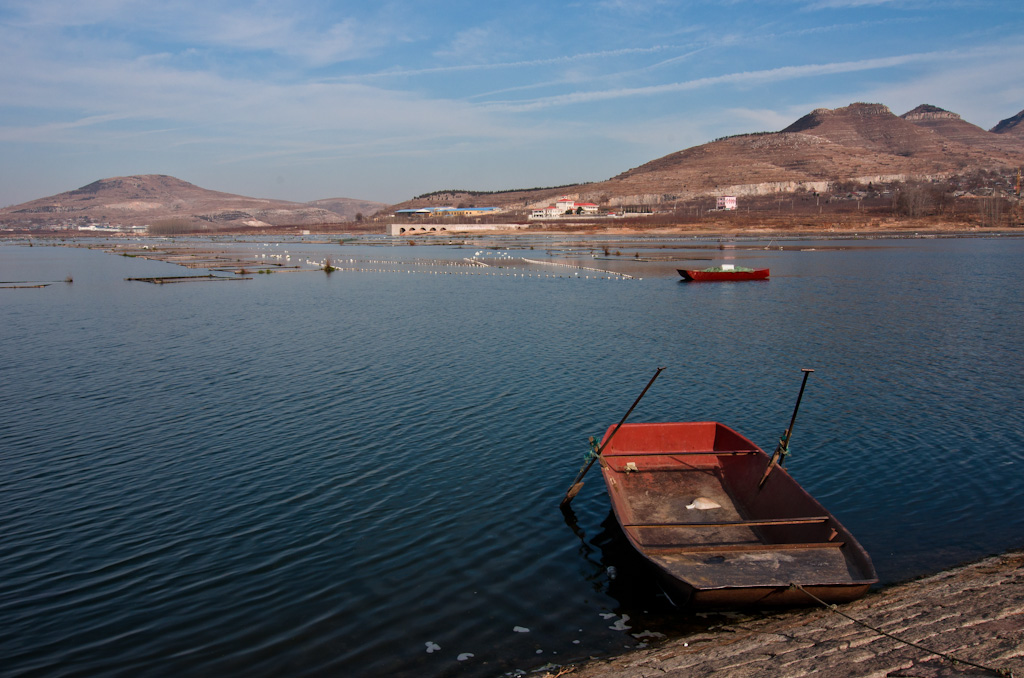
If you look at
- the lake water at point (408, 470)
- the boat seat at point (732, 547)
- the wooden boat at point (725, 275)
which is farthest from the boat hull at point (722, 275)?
the boat seat at point (732, 547)

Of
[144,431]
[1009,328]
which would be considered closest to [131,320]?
[144,431]

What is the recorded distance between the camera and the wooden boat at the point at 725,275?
56.4 m

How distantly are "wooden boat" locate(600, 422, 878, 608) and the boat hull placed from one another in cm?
4554

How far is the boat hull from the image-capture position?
5644 centimetres

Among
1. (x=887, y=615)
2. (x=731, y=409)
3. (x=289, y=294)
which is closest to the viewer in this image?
(x=887, y=615)

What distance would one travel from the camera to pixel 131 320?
3619 centimetres

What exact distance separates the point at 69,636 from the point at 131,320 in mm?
31334

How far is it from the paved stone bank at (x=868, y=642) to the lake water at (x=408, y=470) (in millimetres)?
757

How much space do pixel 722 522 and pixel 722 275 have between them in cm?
4956

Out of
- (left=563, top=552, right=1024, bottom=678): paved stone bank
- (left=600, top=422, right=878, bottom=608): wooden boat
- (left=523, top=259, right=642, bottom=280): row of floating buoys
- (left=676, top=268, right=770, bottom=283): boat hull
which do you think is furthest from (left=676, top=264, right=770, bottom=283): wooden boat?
(left=563, top=552, right=1024, bottom=678): paved stone bank

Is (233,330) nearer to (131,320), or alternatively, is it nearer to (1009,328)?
(131,320)

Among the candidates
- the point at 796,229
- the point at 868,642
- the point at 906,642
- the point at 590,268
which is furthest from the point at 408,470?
the point at 796,229

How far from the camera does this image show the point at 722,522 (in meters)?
10.2

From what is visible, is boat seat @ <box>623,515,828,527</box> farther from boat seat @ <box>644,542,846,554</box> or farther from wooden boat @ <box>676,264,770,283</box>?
wooden boat @ <box>676,264,770,283</box>
